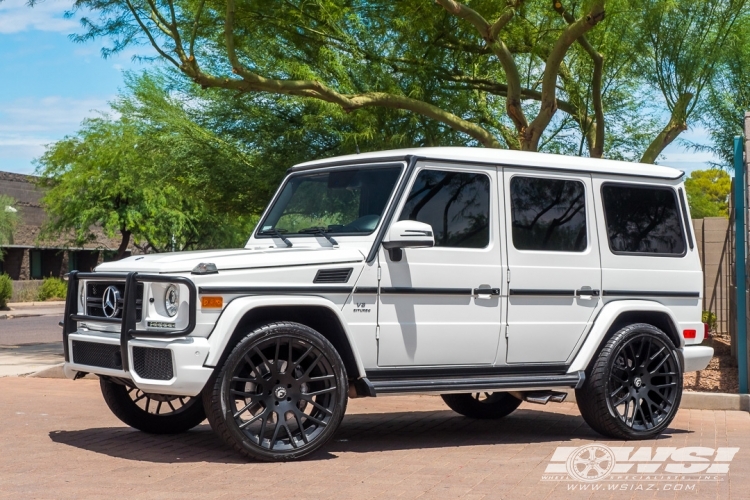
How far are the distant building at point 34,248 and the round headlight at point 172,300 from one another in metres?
42.2

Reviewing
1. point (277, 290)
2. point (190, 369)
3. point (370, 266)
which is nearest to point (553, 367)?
point (370, 266)

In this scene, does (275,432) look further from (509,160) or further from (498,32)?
(498,32)

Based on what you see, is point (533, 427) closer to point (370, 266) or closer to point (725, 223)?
point (370, 266)

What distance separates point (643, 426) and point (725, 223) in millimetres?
8140

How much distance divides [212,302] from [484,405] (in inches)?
149

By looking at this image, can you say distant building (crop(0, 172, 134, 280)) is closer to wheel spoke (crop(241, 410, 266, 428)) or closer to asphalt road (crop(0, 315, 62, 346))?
asphalt road (crop(0, 315, 62, 346))

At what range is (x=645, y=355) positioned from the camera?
8719 millimetres

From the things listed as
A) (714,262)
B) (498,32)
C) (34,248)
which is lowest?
(714,262)

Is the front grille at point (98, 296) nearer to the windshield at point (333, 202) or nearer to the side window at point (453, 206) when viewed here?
the windshield at point (333, 202)

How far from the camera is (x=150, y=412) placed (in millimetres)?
8742

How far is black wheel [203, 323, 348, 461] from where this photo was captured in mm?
6984

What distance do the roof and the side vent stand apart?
1050mm

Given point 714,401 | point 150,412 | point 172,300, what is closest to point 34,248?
point 150,412

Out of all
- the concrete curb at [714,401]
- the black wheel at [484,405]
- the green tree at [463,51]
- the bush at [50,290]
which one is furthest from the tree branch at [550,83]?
the bush at [50,290]
